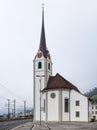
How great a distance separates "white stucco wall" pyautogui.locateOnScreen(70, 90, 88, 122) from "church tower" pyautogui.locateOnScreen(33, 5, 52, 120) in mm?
6754

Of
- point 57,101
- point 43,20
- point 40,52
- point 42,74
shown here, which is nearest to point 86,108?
point 57,101

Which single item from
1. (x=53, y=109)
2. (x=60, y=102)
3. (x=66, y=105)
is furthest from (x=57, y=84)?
(x=53, y=109)

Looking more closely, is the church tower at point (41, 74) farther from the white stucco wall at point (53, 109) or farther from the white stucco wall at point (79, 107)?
the white stucco wall at point (79, 107)

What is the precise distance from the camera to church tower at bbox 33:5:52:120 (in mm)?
65500

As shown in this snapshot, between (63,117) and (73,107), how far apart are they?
3.38 metres

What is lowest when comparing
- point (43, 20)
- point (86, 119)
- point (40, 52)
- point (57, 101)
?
point (86, 119)

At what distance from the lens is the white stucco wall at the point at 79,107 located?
61.9 m

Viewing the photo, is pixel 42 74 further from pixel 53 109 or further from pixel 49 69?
pixel 53 109

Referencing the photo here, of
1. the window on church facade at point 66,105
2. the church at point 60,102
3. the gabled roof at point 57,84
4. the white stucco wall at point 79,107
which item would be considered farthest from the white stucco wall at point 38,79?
the white stucco wall at point 79,107

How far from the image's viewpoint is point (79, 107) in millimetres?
62656

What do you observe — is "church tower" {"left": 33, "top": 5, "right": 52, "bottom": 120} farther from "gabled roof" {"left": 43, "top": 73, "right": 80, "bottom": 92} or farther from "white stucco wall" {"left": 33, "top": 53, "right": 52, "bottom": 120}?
"gabled roof" {"left": 43, "top": 73, "right": 80, "bottom": 92}

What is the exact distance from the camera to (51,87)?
208 ft

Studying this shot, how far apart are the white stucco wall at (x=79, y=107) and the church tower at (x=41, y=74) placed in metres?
6.75

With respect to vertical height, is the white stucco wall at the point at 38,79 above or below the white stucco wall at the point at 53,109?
above
